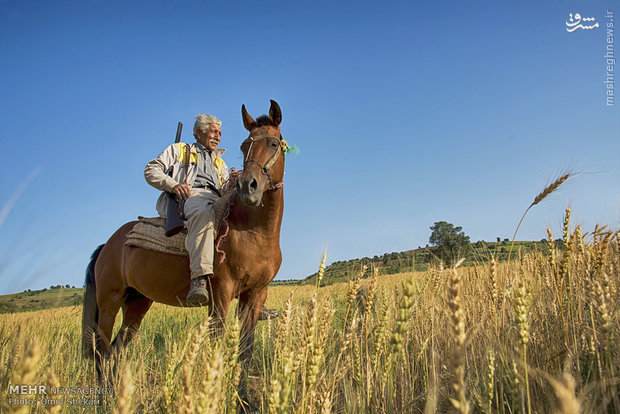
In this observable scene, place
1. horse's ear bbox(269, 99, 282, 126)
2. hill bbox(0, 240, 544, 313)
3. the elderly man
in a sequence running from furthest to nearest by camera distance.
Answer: horse's ear bbox(269, 99, 282, 126) → the elderly man → hill bbox(0, 240, 544, 313)

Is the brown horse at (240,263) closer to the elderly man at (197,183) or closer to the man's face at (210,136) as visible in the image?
the elderly man at (197,183)

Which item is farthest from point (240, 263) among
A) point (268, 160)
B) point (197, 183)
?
point (197, 183)

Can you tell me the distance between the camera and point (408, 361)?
2.32 metres

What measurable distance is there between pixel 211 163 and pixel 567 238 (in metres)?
3.98

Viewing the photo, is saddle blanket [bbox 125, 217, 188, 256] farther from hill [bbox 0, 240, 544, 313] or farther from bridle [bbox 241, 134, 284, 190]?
bridle [bbox 241, 134, 284, 190]

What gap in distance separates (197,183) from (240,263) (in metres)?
1.49

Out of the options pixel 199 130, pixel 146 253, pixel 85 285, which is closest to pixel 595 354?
pixel 146 253

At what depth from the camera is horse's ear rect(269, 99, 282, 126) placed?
13.7 ft

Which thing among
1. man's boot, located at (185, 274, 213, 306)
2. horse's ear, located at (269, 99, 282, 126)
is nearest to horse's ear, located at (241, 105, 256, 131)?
horse's ear, located at (269, 99, 282, 126)

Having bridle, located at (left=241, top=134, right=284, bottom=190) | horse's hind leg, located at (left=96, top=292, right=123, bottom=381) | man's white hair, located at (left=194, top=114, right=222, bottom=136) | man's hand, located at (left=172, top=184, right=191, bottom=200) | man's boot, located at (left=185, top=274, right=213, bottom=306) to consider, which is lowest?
horse's hind leg, located at (left=96, top=292, right=123, bottom=381)

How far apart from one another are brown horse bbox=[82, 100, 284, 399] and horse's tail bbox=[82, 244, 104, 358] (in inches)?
0.6

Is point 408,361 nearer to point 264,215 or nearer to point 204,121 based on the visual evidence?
point 264,215

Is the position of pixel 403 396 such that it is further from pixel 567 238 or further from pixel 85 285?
pixel 85 285

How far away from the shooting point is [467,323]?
274 cm
